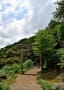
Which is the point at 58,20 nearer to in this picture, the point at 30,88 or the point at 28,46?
the point at 28,46

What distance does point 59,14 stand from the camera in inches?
1404

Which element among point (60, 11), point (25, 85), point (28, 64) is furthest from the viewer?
point (28, 64)

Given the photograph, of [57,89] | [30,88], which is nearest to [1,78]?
[30,88]

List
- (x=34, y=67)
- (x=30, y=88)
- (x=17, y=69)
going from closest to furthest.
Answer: (x=30, y=88)
(x=17, y=69)
(x=34, y=67)

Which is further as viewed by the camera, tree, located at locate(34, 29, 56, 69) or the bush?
the bush

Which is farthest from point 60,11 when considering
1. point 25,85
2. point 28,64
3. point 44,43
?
point 25,85

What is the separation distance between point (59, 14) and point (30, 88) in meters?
16.6

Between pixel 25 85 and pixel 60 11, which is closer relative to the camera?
pixel 25 85

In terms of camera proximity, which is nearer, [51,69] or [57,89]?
[57,89]

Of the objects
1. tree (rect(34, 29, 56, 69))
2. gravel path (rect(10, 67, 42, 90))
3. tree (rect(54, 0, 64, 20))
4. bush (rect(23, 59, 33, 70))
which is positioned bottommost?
gravel path (rect(10, 67, 42, 90))

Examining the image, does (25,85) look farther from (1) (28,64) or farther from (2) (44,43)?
(1) (28,64)

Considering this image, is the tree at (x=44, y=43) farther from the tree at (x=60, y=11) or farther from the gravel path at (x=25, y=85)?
the gravel path at (x=25, y=85)

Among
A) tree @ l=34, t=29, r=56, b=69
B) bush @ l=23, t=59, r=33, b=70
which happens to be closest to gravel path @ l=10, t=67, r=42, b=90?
tree @ l=34, t=29, r=56, b=69

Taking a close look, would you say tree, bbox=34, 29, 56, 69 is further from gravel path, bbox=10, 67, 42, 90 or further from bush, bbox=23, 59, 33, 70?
gravel path, bbox=10, 67, 42, 90
